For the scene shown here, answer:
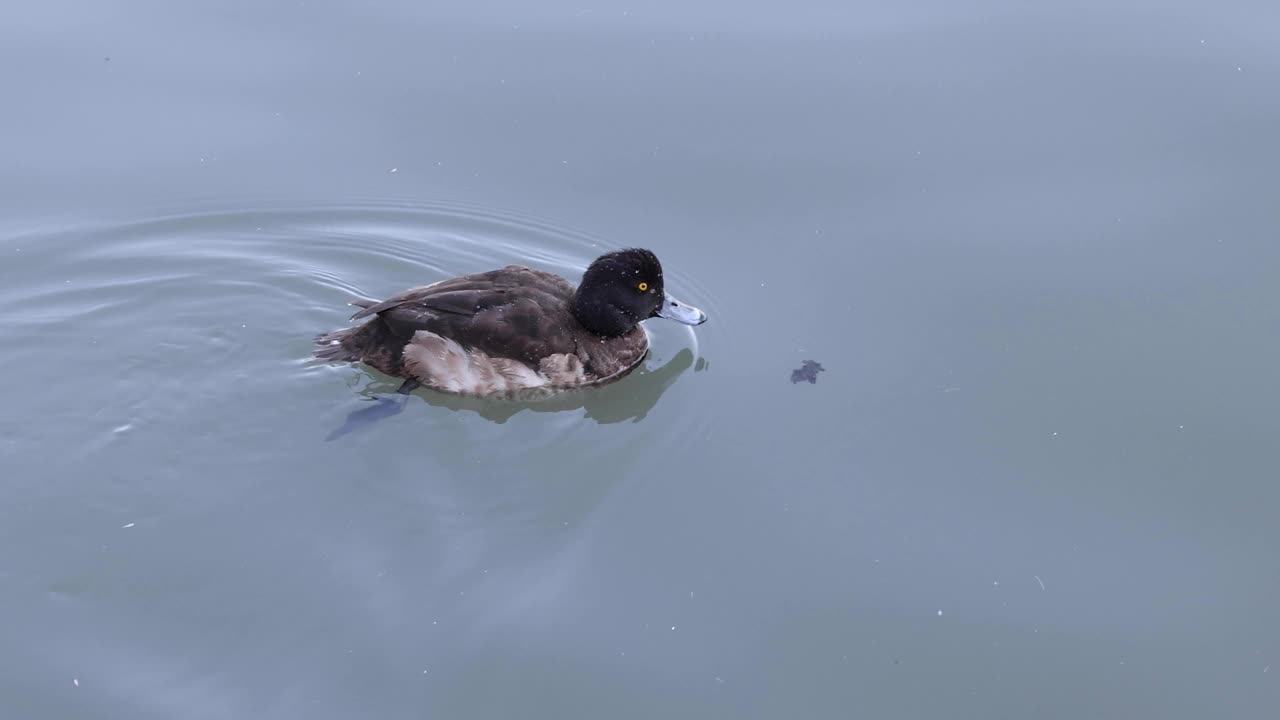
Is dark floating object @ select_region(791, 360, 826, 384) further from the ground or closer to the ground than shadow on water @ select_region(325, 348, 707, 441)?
further from the ground

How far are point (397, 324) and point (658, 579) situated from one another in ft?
7.49

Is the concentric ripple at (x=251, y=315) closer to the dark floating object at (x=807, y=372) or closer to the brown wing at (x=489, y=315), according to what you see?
the brown wing at (x=489, y=315)

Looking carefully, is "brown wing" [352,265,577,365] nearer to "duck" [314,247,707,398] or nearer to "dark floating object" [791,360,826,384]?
"duck" [314,247,707,398]

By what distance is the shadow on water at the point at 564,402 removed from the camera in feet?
21.9

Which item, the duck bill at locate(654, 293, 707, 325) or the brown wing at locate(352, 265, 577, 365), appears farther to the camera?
the duck bill at locate(654, 293, 707, 325)

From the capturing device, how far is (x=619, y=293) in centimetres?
723

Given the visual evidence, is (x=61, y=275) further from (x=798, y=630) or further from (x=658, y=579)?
(x=798, y=630)

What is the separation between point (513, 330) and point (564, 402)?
51 cm

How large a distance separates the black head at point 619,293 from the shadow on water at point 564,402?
1.07 feet

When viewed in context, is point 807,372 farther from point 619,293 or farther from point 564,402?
point 564,402

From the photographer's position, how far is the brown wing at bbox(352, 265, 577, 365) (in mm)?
6922

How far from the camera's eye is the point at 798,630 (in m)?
5.39

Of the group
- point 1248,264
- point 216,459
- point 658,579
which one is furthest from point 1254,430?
point 216,459

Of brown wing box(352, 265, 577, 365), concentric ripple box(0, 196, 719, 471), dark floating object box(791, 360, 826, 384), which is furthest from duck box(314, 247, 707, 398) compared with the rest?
dark floating object box(791, 360, 826, 384)
